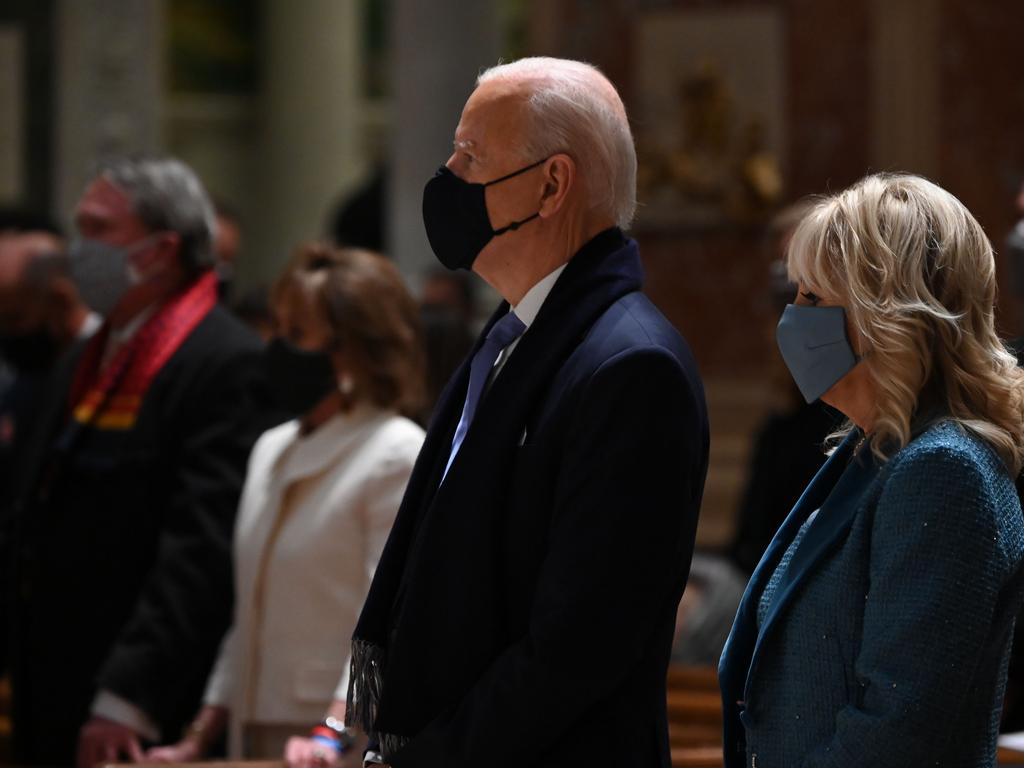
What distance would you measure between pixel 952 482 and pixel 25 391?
4.09 metres

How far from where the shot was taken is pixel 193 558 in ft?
13.1

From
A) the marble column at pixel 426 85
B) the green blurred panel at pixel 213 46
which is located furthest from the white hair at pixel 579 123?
the green blurred panel at pixel 213 46

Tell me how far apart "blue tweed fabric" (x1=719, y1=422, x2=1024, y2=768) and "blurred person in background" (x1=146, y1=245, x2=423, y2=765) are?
1.33 meters

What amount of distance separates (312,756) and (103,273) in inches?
62.5

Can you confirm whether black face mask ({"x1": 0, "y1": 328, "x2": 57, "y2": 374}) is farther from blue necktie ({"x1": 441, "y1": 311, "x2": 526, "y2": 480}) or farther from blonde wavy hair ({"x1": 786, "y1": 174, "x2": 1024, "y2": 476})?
blonde wavy hair ({"x1": 786, "y1": 174, "x2": 1024, "y2": 476})

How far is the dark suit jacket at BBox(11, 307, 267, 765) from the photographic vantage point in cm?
409

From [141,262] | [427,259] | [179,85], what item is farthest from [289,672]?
[179,85]

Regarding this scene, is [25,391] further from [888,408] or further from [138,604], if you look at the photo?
[888,408]

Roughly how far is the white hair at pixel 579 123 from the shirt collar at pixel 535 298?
0.40 feet

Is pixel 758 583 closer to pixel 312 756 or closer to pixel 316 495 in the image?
pixel 312 756

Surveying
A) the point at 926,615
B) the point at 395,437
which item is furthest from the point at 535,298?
the point at 395,437

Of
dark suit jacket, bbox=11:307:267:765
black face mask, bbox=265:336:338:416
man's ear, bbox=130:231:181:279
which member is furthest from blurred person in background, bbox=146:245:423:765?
man's ear, bbox=130:231:181:279

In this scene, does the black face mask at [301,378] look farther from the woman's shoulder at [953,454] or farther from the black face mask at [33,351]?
the black face mask at [33,351]

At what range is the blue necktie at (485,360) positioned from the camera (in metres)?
2.66
